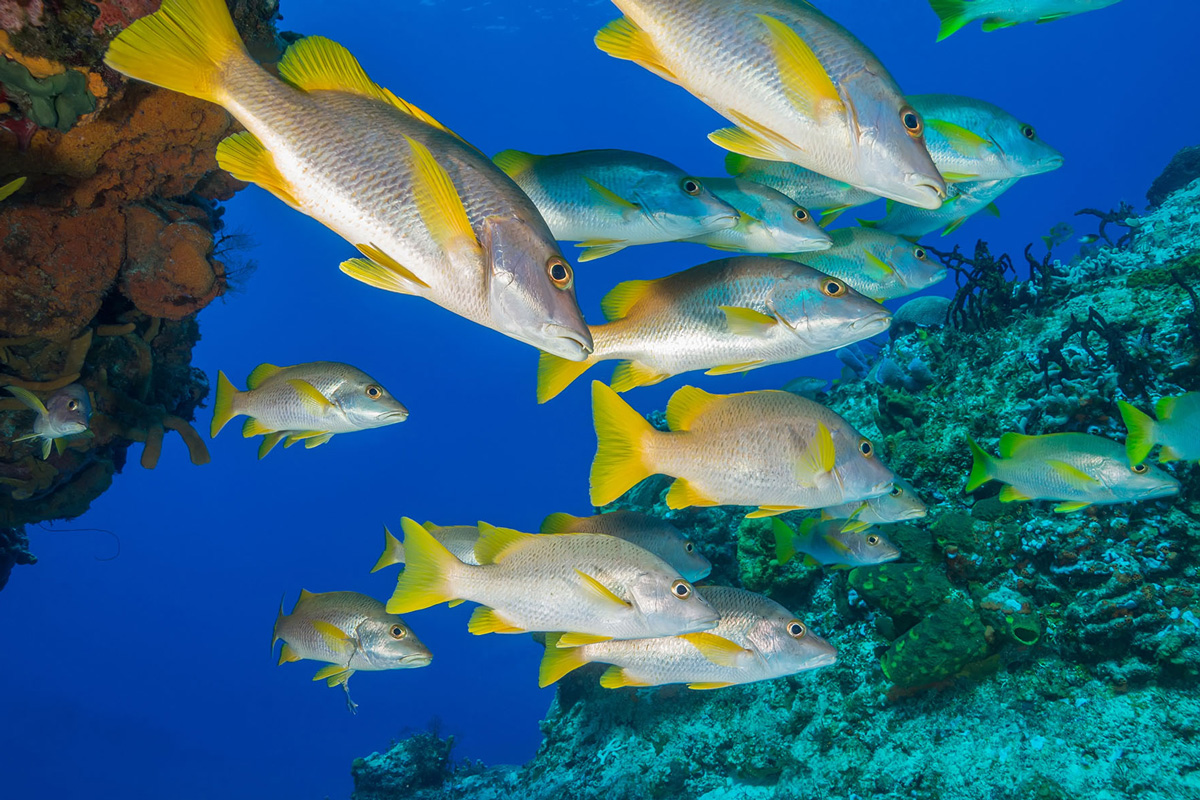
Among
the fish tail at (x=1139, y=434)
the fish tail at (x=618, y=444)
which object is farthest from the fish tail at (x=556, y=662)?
the fish tail at (x=1139, y=434)

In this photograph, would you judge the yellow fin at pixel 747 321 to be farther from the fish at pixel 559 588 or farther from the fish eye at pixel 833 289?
the fish at pixel 559 588

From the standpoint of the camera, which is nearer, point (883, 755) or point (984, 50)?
point (883, 755)

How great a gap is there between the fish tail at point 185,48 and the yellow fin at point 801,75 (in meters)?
1.43

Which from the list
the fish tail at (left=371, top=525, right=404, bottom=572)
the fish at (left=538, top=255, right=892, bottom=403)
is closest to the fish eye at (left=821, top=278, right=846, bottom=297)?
the fish at (left=538, top=255, right=892, bottom=403)

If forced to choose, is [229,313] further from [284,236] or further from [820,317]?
[820,317]

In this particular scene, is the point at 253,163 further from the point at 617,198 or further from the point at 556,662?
the point at 556,662

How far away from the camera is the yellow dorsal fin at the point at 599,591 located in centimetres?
265

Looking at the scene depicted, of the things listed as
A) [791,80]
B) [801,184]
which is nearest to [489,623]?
[791,80]

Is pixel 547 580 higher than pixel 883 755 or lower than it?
higher

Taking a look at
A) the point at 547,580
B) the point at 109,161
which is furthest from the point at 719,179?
the point at 109,161

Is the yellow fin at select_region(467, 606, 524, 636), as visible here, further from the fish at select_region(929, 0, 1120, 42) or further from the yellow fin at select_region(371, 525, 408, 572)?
the fish at select_region(929, 0, 1120, 42)

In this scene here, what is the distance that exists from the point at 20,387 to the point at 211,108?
282cm

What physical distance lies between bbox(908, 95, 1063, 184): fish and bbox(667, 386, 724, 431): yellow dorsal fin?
161 centimetres

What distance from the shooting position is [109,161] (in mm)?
4207
